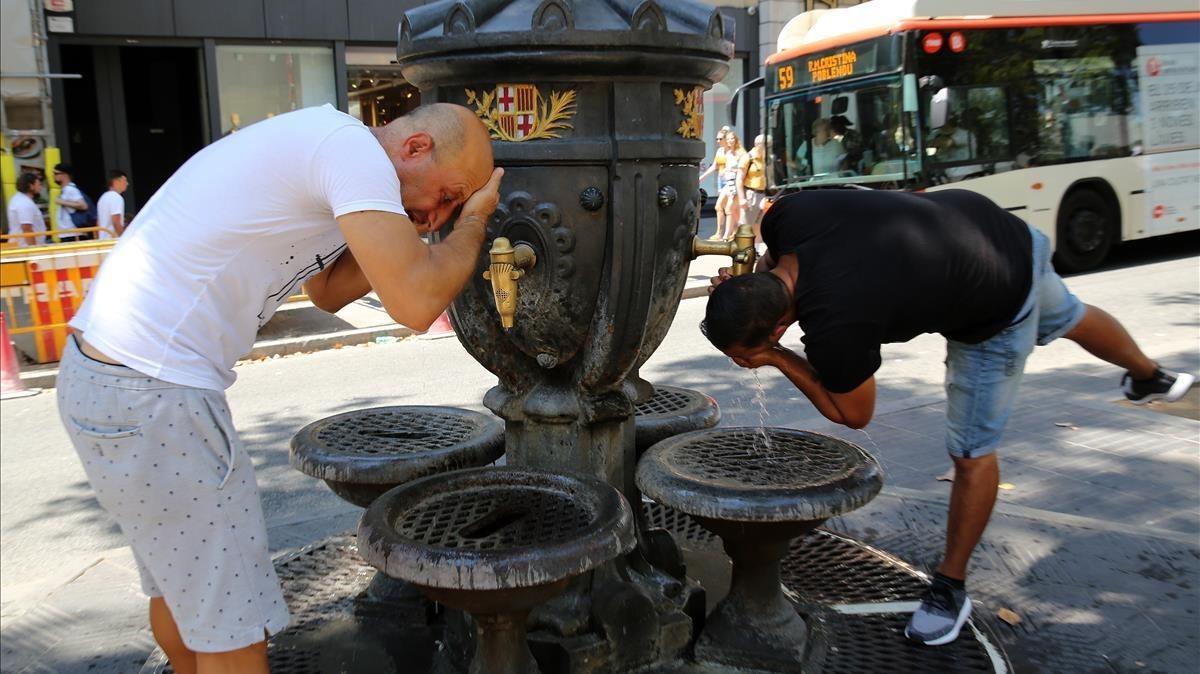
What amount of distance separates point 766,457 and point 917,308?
0.64 m

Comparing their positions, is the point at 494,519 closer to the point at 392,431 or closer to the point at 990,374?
the point at 392,431

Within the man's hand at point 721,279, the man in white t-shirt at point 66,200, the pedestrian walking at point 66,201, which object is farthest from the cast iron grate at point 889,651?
the man in white t-shirt at point 66,200

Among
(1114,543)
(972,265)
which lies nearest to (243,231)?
(972,265)

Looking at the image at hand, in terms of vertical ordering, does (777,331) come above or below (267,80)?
below

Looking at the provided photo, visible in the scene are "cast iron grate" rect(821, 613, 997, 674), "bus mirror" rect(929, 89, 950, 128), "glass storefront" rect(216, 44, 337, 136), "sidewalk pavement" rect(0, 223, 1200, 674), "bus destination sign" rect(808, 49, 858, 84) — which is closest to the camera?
"cast iron grate" rect(821, 613, 997, 674)

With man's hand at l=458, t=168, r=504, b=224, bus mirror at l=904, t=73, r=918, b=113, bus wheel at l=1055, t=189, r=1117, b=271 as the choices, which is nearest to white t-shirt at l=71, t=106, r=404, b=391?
man's hand at l=458, t=168, r=504, b=224

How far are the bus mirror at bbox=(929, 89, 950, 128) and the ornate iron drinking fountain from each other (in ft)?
27.8

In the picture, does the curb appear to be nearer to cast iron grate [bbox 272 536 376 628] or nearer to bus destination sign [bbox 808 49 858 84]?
bus destination sign [bbox 808 49 858 84]

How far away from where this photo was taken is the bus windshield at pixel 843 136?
1103 cm

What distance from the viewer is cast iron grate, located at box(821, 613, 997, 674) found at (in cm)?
281

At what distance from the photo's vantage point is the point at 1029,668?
2.86 m

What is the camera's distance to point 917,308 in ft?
8.73

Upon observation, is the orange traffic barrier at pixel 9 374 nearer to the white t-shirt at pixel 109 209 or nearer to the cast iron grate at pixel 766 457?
the white t-shirt at pixel 109 209

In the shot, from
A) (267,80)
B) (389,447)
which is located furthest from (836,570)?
(267,80)
